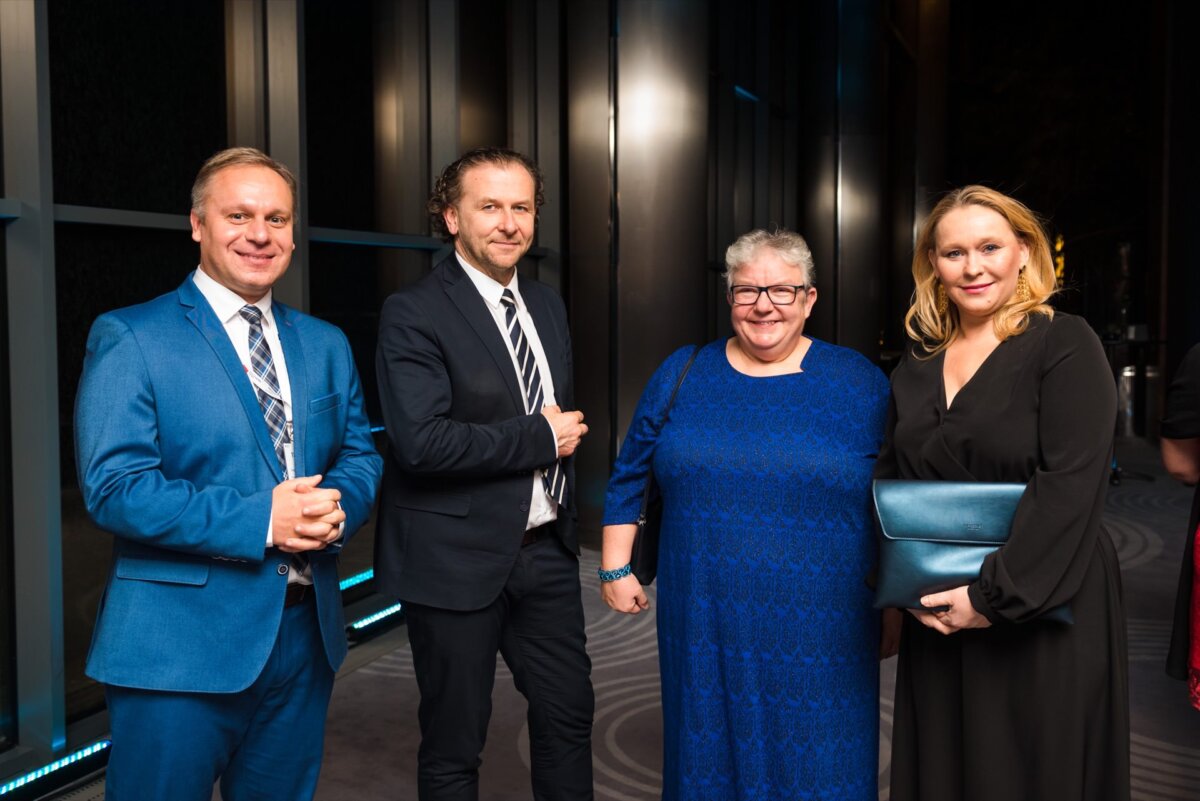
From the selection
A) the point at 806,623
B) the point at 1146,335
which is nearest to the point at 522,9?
the point at 806,623

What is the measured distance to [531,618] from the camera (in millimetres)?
2477

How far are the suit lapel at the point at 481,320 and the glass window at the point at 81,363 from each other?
173 centimetres

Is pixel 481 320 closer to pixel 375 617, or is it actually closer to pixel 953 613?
pixel 953 613

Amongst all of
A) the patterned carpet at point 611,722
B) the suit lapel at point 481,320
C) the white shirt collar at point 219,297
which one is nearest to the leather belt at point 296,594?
the white shirt collar at point 219,297

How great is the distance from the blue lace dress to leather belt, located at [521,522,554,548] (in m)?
0.33

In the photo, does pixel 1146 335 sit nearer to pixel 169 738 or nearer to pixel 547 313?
pixel 547 313

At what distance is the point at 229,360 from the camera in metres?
1.84

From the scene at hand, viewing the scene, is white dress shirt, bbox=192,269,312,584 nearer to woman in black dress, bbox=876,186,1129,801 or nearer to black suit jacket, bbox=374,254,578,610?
black suit jacket, bbox=374,254,578,610

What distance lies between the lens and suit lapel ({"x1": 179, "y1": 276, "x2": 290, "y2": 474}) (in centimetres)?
184

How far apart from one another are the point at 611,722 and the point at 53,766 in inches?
75.0

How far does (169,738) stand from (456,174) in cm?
139

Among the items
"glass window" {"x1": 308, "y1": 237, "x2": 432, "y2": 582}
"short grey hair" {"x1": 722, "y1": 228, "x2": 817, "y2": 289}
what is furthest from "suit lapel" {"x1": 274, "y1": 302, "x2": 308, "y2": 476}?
"glass window" {"x1": 308, "y1": 237, "x2": 432, "y2": 582}

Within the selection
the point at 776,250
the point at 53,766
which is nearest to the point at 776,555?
the point at 776,250

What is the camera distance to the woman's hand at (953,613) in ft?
6.25
